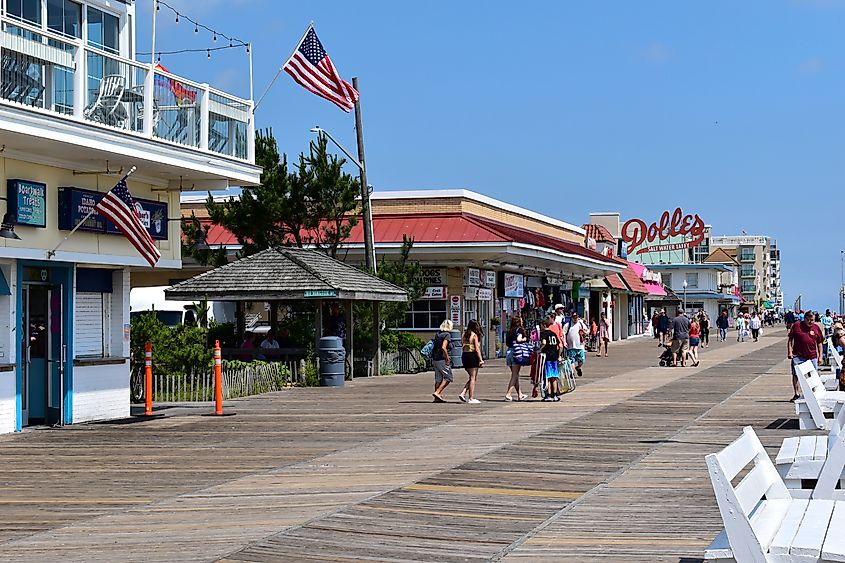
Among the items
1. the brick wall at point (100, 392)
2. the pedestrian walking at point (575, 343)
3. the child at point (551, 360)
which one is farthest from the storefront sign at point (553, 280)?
the brick wall at point (100, 392)

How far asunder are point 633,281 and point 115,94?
59.2m

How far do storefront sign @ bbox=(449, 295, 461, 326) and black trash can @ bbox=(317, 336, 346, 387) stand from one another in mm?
12025

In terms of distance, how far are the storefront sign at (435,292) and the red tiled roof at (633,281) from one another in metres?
31.6

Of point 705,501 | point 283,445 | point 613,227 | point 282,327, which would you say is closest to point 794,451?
point 705,501

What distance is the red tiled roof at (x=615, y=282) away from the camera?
6643 cm

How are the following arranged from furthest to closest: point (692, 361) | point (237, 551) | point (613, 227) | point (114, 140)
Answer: point (613, 227) → point (692, 361) → point (114, 140) → point (237, 551)

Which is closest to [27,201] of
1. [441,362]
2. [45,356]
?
[45,356]

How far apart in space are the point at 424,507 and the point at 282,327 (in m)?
22.6

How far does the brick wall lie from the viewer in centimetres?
1988

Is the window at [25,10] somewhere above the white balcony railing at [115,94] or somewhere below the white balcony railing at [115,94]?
above

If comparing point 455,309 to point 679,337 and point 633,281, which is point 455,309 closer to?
point 679,337

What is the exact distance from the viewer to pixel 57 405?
19.5 m

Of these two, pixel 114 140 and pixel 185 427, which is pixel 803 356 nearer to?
pixel 185 427

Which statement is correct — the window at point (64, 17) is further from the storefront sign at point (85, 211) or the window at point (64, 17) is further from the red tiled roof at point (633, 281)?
the red tiled roof at point (633, 281)
